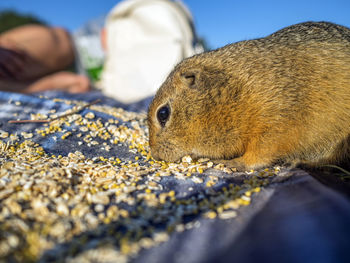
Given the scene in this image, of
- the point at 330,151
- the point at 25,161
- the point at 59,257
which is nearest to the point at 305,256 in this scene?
the point at 59,257

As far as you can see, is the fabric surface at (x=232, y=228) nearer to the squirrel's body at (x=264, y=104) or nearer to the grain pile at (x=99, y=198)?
the grain pile at (x=99, y=198)

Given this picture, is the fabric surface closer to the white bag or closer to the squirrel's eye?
the squirrel's eye

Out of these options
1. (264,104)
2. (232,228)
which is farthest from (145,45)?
(232,228)

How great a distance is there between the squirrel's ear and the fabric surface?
92cm

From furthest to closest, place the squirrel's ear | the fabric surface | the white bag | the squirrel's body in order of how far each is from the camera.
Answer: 1. the white bag
2. the squirrel's ear
3. the squirrel's body
4. the fabric surface

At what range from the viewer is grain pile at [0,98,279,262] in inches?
49.7

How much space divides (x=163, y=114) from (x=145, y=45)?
4.80 m

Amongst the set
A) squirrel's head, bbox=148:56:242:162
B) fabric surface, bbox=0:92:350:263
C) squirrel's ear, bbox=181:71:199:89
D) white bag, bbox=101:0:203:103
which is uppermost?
white bag, bbox=101:0:203:103

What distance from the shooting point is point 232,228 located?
142 centimetres

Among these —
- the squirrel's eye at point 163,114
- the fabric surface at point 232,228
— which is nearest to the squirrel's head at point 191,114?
the squirrel's eye at point 163,114

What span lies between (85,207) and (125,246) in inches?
16.8

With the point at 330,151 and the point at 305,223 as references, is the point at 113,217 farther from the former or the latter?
the point at 330,151

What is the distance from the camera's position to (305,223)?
137 cm

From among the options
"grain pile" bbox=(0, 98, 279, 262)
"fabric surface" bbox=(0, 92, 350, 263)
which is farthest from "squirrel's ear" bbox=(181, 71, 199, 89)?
"fabric surface" bbox=(0, 92, 350, 263)
